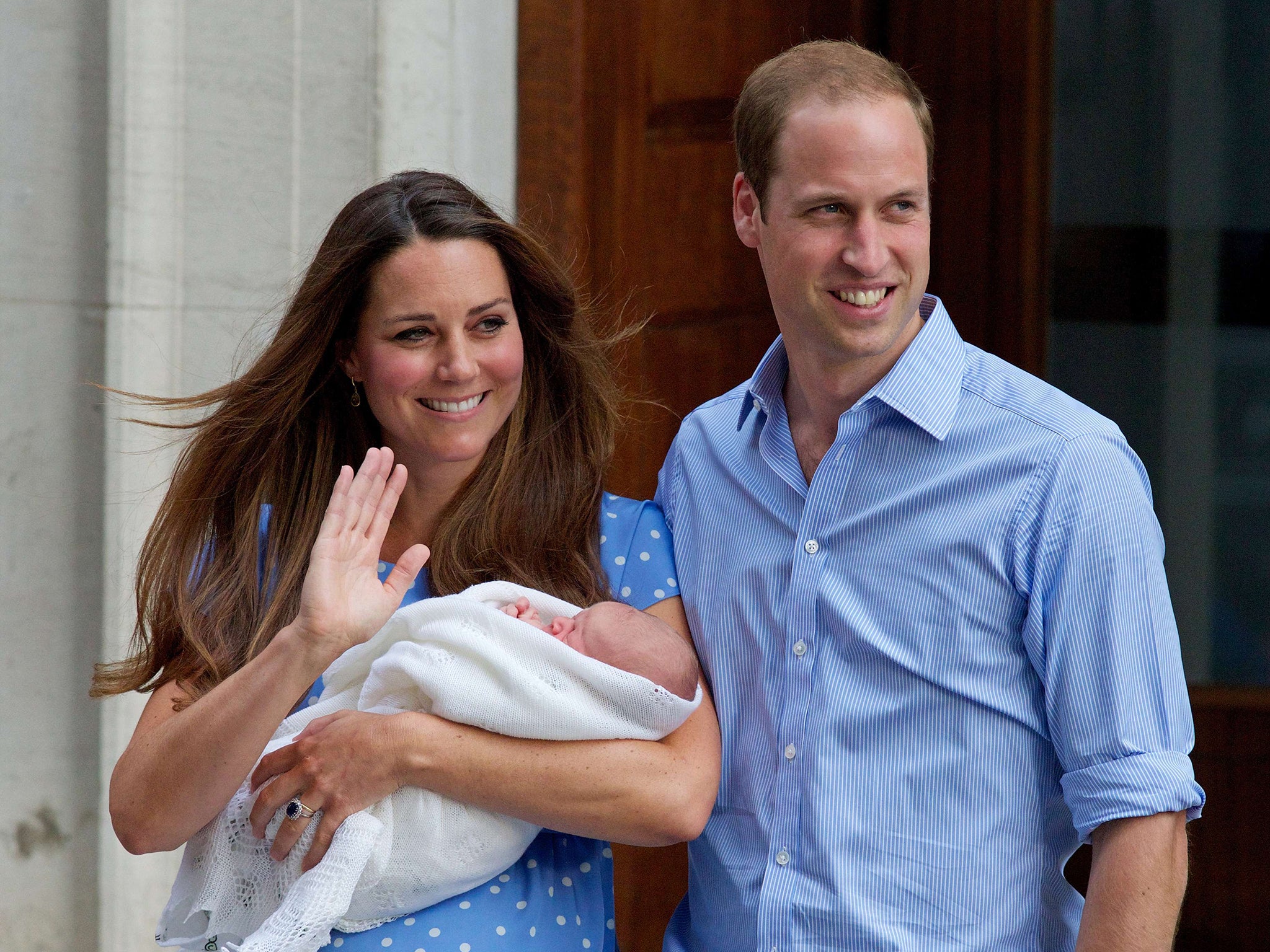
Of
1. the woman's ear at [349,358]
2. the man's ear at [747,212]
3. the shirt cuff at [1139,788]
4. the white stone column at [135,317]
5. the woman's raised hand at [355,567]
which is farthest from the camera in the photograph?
the white stone column at [135,317]

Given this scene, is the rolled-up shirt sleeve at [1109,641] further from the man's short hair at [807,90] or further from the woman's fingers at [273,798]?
the woman's fingers at [273,798]

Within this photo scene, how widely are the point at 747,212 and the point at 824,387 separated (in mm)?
298

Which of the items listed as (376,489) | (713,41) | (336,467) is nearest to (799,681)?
(376,489)

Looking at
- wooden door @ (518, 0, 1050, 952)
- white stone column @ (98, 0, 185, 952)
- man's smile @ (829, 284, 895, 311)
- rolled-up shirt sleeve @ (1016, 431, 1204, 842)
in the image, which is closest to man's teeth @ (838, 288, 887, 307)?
man's smile @ (829, 284, 895, 311)

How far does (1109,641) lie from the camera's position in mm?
1532

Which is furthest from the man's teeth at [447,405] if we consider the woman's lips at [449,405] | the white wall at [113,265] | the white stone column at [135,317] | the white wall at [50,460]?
the white wall at [50,460]

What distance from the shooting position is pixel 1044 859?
169cm

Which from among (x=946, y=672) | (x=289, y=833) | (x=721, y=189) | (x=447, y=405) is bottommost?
(x=289, y=833)

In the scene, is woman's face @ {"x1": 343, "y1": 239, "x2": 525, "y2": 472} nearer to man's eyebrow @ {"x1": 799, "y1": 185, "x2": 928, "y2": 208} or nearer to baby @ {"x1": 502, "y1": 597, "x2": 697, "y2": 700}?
baby @ {"x1": 502, "y1": 597, "x2": 697, "y2": 700}

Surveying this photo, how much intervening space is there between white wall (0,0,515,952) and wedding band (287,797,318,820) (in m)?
1.28

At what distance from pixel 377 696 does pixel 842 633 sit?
0.62 m

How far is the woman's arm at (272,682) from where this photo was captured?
167cm

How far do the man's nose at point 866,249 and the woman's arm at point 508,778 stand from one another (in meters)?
0.66

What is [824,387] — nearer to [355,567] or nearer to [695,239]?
[355,567]
